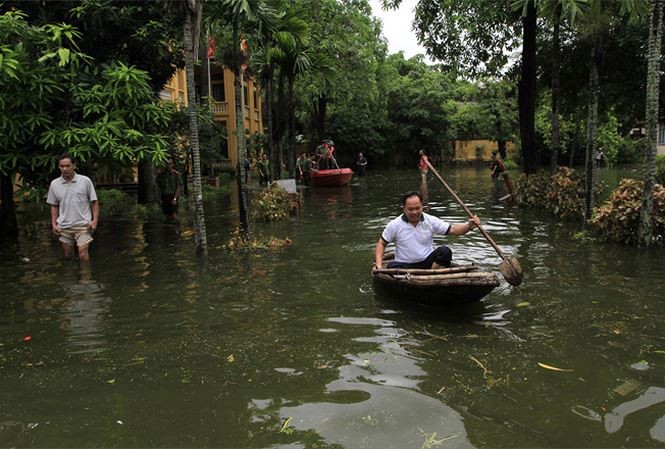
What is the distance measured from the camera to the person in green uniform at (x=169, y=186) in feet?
42.7

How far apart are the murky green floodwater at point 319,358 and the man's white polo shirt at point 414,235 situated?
72 cm

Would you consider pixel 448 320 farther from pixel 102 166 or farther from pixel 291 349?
pixel 102 166

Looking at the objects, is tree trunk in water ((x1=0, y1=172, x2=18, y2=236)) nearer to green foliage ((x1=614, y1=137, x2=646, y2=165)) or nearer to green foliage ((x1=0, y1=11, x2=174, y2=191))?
green foliage ((x1=0, y1=11, x2=174, y2=191))

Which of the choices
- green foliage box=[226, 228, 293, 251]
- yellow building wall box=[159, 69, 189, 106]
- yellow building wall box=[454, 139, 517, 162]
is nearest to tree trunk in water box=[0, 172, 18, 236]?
green foliage box=[226, 228, 293, 251]

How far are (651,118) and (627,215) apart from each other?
1.73 metres

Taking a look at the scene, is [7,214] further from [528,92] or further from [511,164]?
[511,164]

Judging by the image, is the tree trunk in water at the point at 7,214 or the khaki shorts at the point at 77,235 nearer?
the khaki shorts at the point at 77,235

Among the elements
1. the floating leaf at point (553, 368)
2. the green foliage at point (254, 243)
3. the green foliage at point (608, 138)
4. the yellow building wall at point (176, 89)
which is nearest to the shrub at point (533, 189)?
the green foliage at point (254, 243)

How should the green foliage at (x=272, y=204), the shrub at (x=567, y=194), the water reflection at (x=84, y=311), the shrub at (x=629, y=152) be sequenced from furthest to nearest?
the shrub at (x=629, y=152) → the green foliage at (x=272, y=204) → the shrub at (x=567, y=194) → the water reflection at (x=84, y=311)

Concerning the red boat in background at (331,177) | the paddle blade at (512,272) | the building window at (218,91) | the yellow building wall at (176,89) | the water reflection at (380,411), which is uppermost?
the building window at (218,91)

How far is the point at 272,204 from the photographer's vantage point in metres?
14.9

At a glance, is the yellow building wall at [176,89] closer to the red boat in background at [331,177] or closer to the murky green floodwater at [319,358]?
the red boat in background at [331,177]

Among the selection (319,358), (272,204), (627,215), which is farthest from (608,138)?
(319,358)

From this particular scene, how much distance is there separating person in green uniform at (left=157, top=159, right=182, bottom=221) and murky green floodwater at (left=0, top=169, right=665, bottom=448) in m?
3.99
